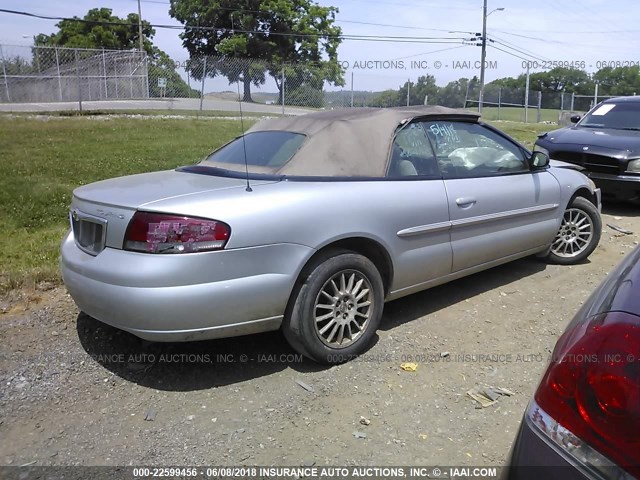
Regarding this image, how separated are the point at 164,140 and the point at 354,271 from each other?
926cm

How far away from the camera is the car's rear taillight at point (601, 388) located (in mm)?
1318

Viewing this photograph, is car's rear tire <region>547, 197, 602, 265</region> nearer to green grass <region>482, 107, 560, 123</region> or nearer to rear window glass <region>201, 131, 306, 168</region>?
rear window glass <region>201, 131, 306, 168</region>

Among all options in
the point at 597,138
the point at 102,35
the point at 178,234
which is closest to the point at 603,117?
the point at 597,138

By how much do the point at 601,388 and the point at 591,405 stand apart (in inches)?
2.0

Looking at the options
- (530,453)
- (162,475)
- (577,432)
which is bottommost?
(162,475)

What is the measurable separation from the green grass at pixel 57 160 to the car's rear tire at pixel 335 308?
8.28 feet

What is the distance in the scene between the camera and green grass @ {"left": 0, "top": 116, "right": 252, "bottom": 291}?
526 centimetres

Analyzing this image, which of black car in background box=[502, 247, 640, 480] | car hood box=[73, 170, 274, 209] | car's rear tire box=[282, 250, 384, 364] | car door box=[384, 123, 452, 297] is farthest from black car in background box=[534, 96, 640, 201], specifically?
black car in background box=[502, 247, 640, 480]

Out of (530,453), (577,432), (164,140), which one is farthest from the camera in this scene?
(164,140)

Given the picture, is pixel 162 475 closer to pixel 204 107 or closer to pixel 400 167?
pixel 400 167

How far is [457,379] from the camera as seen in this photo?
10.9 ft

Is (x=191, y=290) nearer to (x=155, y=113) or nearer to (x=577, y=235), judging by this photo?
(x=577, y=235)

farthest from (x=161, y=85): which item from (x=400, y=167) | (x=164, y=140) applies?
(x=400, y=167)

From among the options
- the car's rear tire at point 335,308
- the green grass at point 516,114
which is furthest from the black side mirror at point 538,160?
the green grass at point 516,114
